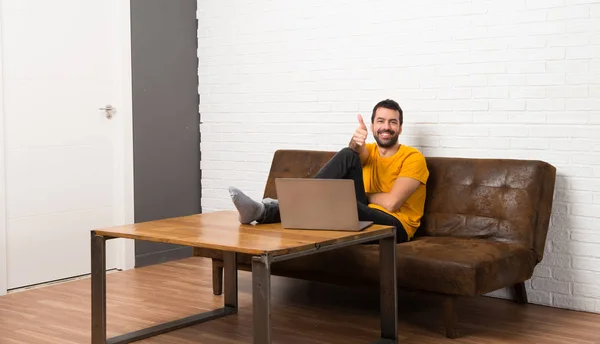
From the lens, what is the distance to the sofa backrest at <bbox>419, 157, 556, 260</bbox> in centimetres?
421

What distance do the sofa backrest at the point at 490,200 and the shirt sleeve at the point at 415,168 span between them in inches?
6.8

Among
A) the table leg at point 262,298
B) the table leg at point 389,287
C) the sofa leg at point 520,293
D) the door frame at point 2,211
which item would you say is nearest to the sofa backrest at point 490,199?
the sofa leg at point 520,293

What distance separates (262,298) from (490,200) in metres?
1.73

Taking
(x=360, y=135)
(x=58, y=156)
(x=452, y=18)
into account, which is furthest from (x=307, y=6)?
(x=58, y=156)

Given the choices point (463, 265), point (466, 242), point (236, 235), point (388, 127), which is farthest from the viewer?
point (388, 127)

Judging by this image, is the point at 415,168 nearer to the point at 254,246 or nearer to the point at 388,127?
the point at 388,127

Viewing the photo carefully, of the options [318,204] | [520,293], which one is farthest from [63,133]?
[520,293]

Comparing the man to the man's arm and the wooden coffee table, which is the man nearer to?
the man's arm

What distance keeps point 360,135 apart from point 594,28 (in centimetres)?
127

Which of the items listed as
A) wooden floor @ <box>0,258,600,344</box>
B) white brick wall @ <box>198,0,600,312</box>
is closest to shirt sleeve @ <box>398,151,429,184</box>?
white brick wall @ <box>198,0,600,312</box>

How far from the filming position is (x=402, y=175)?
170 inches

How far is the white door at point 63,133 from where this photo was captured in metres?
4.94

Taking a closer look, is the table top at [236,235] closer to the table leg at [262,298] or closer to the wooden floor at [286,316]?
the table leg at [262,298]

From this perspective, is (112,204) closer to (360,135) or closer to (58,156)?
(58,156)
